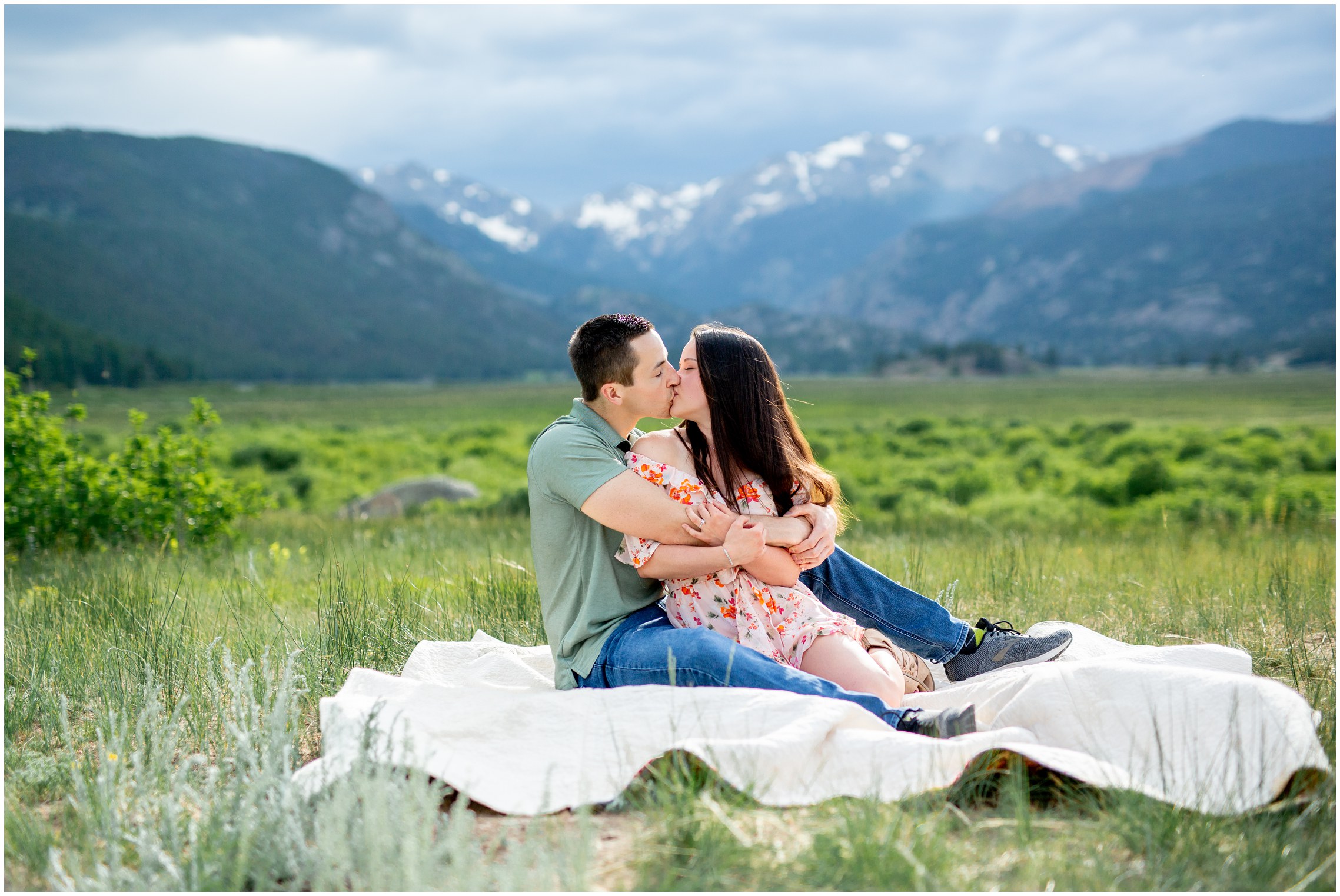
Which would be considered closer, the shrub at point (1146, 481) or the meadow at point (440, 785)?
the meadow at point (440, 785)

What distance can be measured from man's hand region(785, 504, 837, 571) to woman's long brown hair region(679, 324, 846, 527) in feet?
0.36

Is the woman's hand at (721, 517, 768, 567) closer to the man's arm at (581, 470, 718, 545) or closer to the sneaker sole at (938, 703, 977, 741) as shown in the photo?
the man's arm at (581, 470, 718, 545)

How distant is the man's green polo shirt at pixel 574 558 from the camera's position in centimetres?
371

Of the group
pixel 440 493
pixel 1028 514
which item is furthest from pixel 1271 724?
pixel 440 493

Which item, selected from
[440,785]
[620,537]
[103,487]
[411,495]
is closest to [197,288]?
A: [411,495]

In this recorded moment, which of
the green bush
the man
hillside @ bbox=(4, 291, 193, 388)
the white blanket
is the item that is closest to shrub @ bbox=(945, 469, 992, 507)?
the green bush

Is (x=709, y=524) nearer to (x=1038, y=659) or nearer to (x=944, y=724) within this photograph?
(x=944, y=724)

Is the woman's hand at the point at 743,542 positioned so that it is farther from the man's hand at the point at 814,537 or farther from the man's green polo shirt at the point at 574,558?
the man's green polo shirt at the point at 574,558

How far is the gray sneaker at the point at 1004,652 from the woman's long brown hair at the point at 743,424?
107cm

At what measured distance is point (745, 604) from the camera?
12.6 ft

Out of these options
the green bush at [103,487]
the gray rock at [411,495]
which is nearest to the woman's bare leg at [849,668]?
the green bush at [103,487]

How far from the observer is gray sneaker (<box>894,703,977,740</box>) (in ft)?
10.7

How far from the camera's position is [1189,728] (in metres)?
3.05

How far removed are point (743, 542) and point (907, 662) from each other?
106cm
